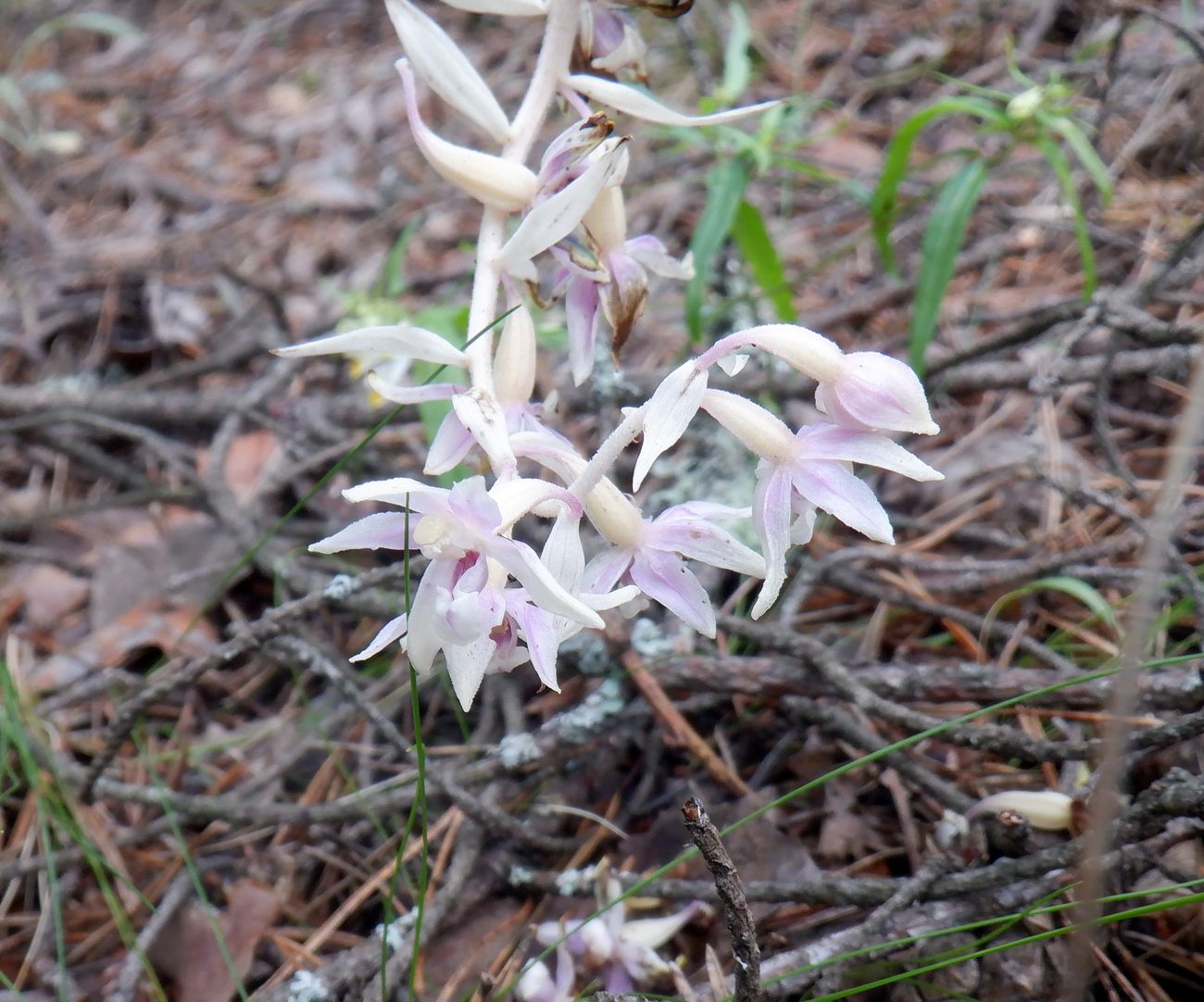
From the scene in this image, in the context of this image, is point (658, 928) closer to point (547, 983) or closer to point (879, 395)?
point (547, 983)

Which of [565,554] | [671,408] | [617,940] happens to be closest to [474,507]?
[565,554]

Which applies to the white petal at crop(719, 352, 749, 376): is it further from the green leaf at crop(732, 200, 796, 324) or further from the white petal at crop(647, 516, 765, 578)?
the green leaf at crop(732, 200, 796, 324)

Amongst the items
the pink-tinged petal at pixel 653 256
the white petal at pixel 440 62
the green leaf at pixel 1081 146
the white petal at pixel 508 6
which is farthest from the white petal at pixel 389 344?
the green leaf at pixel 1081 146

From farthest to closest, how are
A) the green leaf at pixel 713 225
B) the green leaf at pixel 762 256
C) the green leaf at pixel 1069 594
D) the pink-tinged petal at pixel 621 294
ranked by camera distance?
the green leaf at pixel 762 256
the green leaf at pixel 713 225
the green leaf at pixel 1069 594
the pink-tinged petal at pixel 621 294

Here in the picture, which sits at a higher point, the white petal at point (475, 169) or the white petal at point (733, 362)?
the white petal at point (475, 169)

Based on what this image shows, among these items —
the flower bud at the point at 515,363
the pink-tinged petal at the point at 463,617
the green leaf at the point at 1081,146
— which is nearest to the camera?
the pink-tinged petal at the point at 463,617

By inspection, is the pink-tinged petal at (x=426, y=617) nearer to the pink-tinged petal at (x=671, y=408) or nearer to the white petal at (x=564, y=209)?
the pink-tinged petal at (x=671, y=408)
